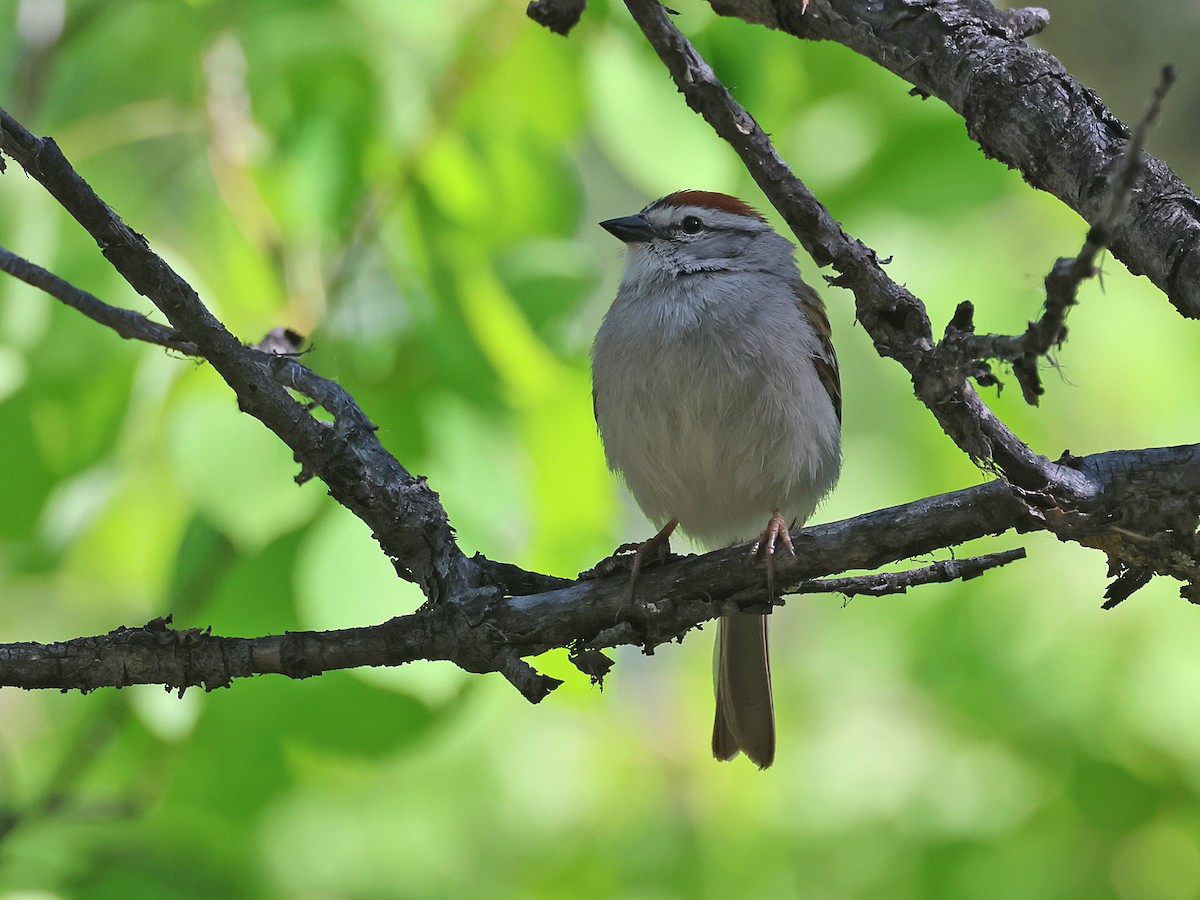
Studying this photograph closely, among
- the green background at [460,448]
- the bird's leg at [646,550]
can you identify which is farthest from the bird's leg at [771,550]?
the green background at [460,448]

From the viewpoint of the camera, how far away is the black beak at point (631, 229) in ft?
14.2

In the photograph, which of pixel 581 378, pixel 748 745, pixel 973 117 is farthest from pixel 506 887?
pixel 973 117

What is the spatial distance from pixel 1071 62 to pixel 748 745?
457 centimetres

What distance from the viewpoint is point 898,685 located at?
4078mm

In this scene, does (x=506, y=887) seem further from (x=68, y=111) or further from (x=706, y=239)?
(x=68, y=111)

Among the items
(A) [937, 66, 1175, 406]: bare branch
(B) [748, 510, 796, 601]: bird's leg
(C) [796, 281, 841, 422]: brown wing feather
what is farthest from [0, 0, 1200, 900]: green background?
(A) [937, 66, 1175, 406]: bare branch

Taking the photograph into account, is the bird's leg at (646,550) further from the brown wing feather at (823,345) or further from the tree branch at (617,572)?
the brown wing feather at (823,345)

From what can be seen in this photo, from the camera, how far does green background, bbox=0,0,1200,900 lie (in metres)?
3.01

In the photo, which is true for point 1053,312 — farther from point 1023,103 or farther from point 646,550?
point 646,550

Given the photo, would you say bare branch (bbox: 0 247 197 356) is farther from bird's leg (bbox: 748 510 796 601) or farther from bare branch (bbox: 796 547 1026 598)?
bare branch (bbox: 796 547 1026 598)

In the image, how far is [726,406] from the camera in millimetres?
3539

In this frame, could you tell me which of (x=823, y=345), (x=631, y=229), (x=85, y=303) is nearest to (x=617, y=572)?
(x=85, y=303)

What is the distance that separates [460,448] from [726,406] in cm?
94

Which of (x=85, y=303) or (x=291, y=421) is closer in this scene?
(x=291, y=421)
